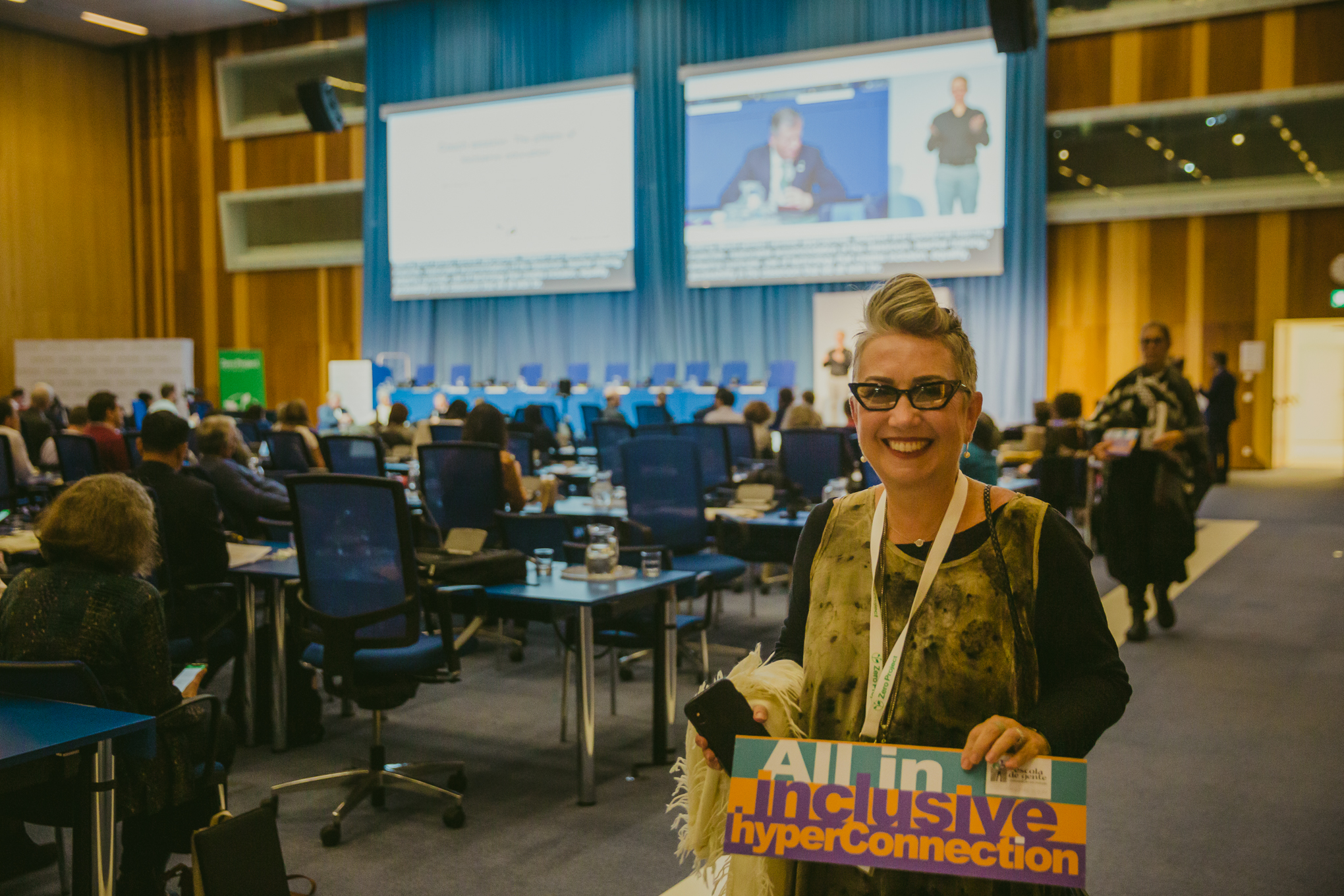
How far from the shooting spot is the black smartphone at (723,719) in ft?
4.16

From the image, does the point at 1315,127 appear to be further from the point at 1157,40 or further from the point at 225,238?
the point at 225,238

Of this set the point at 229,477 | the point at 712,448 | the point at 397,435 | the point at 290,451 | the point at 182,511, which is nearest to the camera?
the point at 182,511

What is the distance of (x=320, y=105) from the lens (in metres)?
14.0

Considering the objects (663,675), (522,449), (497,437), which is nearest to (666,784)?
(663,675)

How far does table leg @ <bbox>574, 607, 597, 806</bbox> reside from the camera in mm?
3449

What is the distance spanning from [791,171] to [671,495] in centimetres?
920

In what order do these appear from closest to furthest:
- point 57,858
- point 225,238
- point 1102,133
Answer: point 57,858
point 1102,133
point 225,238

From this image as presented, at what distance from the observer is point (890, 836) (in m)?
1.16

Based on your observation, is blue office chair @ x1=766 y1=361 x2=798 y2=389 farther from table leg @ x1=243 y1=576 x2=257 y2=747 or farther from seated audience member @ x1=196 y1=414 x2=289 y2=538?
table leg @ x1=243 y1=576 x2=257 y2=747

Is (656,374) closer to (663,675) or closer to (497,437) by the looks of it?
(497,437)

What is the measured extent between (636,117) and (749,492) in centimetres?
1037

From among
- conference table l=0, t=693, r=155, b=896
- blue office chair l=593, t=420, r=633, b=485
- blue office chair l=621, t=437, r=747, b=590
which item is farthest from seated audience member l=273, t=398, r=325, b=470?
conference table l=0, t=693, r=155, b=896

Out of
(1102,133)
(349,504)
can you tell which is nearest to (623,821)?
(349,504)

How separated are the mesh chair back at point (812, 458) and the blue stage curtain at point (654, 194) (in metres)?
6.98
